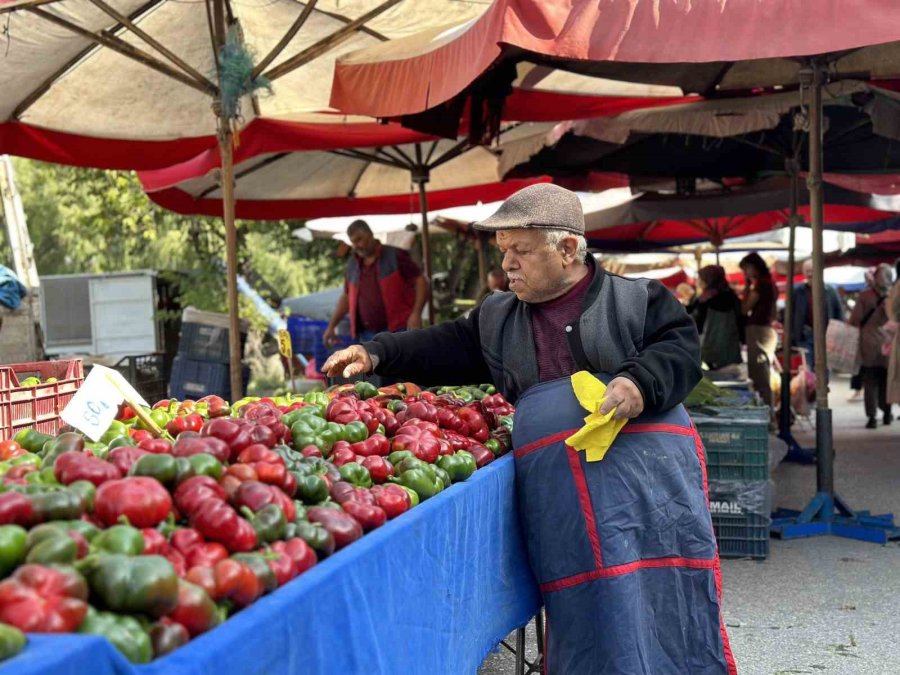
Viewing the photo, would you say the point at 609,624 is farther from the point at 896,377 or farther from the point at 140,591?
the point at 896,377

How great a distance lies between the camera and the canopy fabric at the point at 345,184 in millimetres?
9570

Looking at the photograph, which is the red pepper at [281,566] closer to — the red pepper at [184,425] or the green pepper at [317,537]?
the green pepper at [317,537]

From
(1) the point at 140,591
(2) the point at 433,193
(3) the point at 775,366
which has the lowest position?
(3) the point at 775,366

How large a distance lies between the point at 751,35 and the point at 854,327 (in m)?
8.68

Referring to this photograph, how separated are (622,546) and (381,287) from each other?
5.25 m

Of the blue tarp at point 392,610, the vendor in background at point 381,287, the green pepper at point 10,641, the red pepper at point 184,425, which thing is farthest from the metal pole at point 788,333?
the green pepper at point 10,641

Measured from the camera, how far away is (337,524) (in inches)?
91.9

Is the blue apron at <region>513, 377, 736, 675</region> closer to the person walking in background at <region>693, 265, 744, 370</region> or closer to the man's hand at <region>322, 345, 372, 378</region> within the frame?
the man's hand at <region>322, 345, 372, 378</region>

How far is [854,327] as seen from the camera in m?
12.2

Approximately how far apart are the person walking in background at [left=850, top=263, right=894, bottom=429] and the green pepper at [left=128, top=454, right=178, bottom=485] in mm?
11054

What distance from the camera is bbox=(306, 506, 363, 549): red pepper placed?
2.32 meters

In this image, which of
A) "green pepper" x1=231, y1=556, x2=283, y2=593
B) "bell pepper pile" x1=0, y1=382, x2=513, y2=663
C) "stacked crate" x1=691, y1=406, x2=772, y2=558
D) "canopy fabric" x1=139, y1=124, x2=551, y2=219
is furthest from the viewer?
"canopy fabric" x1=139, y1=124, x2=551, y2=219

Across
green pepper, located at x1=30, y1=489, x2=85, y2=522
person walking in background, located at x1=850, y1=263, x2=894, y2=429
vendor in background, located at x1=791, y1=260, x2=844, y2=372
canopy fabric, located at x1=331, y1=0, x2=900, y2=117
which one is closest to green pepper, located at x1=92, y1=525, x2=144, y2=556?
green pepper, located at x1=30, y1=489, x2=85, y2=522

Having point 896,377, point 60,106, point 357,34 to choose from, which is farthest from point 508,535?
point 896,377
